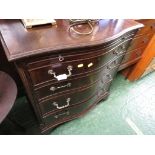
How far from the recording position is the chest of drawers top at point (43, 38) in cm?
68

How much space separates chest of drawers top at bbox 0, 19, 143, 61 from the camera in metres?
0.68

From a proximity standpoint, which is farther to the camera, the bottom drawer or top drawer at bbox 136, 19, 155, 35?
top drawer at bbox 136, 19, 155, 35

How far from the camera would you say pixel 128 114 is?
1602 millimetres

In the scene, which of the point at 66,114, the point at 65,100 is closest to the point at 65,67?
the point at 65,100

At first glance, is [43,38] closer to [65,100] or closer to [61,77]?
[61,77]

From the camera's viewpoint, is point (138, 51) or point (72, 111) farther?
point (138, 51)

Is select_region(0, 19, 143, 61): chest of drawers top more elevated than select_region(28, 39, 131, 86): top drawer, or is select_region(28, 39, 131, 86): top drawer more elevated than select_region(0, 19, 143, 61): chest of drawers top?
select_region(0, 19, 143, 61): chest of drawers top

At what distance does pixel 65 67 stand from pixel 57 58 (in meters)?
0.09

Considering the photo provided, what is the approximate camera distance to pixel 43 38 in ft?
2.48

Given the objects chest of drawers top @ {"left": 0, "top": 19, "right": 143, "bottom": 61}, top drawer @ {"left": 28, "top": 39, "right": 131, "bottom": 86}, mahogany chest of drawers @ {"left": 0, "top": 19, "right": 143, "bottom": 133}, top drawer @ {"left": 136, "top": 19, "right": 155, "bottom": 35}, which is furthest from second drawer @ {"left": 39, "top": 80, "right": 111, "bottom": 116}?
top drawer @ {"left": 136, "top": 19, "right": 155, "bottom": 35}

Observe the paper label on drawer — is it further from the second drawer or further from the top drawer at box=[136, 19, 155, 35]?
the top drawer at box=[136, 19, 155, 35]
